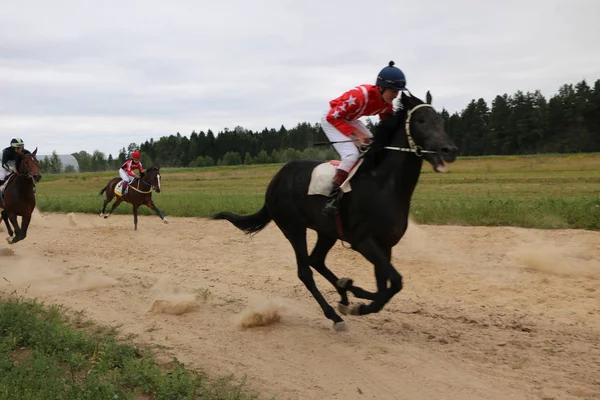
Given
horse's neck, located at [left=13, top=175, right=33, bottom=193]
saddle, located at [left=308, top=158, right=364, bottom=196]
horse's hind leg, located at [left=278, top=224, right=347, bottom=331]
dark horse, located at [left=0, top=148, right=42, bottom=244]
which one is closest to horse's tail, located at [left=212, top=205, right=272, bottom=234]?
horse's hind leg, located at [left=278, top=224, right=347, bottom=331]

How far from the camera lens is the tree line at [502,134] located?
2438 inches

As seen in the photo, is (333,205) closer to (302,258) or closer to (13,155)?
(302,258)

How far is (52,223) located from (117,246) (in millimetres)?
7102

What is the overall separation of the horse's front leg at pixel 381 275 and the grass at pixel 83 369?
1.77 metres

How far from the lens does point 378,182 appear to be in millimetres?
6141

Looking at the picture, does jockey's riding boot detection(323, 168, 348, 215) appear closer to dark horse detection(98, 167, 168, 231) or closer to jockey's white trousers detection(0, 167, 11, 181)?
jockey's white trousers detection(0, 167, 11, 181)

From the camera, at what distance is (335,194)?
650 centimetres

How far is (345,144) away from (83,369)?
3762mm

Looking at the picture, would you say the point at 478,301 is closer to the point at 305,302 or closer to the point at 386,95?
the point at 305,302

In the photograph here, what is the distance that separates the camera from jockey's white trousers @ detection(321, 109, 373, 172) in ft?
21.4

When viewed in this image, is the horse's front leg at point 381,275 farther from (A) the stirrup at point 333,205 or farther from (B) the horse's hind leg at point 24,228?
(B) the horse's hind leg at point 24,228

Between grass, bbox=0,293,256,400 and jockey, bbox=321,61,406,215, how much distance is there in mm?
Result: 2500

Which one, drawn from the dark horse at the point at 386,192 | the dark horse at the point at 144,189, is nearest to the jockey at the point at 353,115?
the dark horse at the point at 386,192

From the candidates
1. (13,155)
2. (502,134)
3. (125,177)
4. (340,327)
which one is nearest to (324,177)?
(340,327)
